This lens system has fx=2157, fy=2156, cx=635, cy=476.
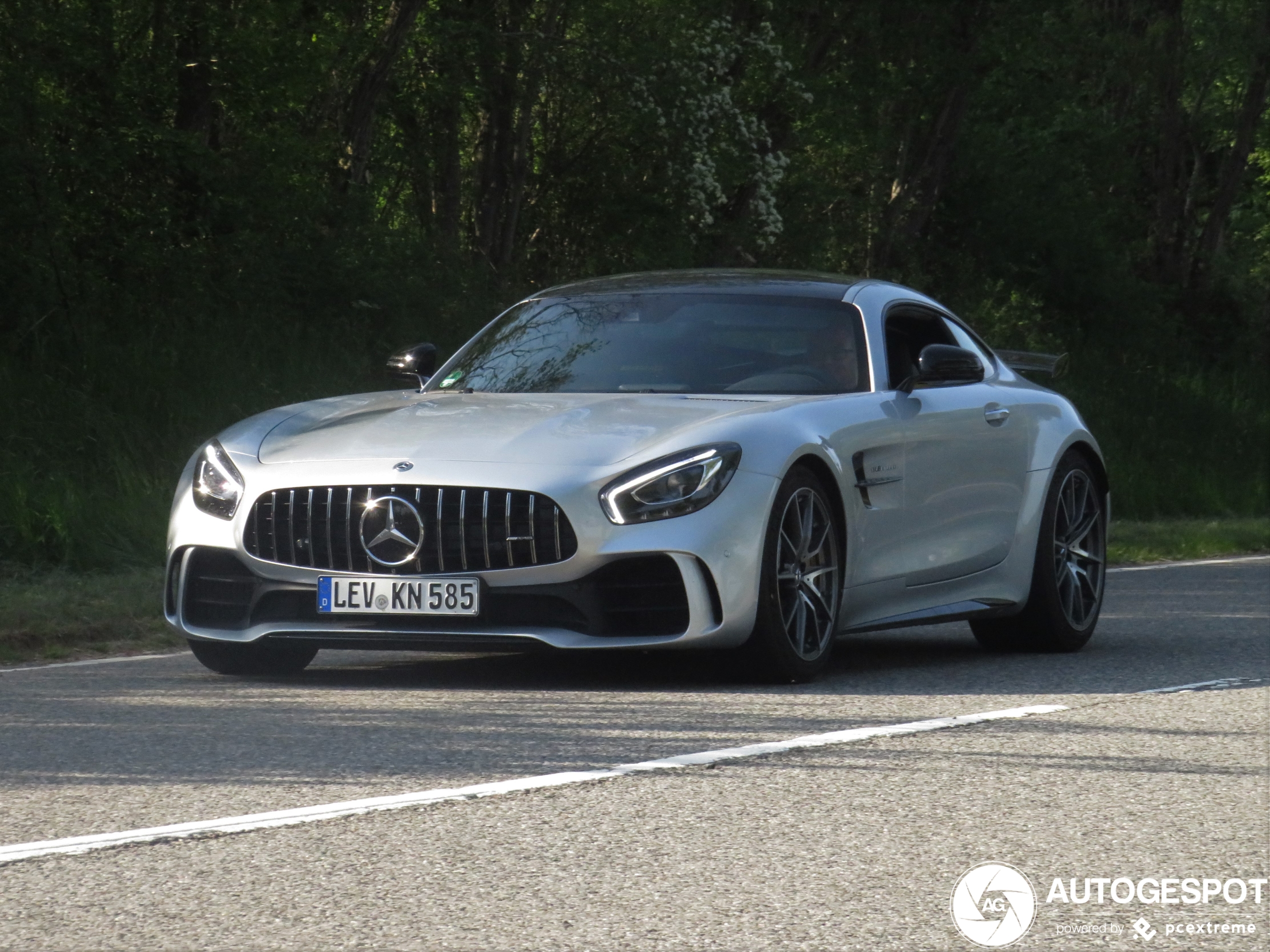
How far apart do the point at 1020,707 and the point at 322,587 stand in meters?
2.33

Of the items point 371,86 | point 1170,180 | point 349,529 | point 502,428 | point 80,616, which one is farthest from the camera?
point 1170,180

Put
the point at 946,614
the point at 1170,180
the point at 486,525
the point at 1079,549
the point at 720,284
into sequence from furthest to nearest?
1. the point at 1170,180
2. the point at 1079,549
3. the point at 720,284
4. the point at 946,614
5. the point at 486,525

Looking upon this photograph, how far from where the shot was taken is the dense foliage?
54.7 ft

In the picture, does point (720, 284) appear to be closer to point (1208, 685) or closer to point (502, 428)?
point (502, 428)

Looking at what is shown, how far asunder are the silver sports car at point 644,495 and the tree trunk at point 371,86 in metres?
13.5

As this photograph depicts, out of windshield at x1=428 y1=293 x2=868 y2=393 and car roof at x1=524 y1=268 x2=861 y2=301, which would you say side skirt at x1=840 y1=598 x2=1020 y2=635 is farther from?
car roof at x1=524 y1=268 x2=861 y2=301

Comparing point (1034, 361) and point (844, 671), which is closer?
point (844, 671)

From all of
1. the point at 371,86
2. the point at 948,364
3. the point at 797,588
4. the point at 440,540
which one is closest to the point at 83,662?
the point at 440,540

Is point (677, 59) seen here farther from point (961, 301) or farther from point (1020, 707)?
point (1020, 707)

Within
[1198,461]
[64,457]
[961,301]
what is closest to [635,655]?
[64,457]

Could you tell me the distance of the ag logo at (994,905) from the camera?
4008 millimetres

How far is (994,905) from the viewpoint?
422cm

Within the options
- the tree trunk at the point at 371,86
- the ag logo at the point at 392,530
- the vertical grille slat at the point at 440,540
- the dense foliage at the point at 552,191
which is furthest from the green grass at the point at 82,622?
the tree trunk at the point at 371,86

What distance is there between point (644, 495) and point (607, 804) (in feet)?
6.66
